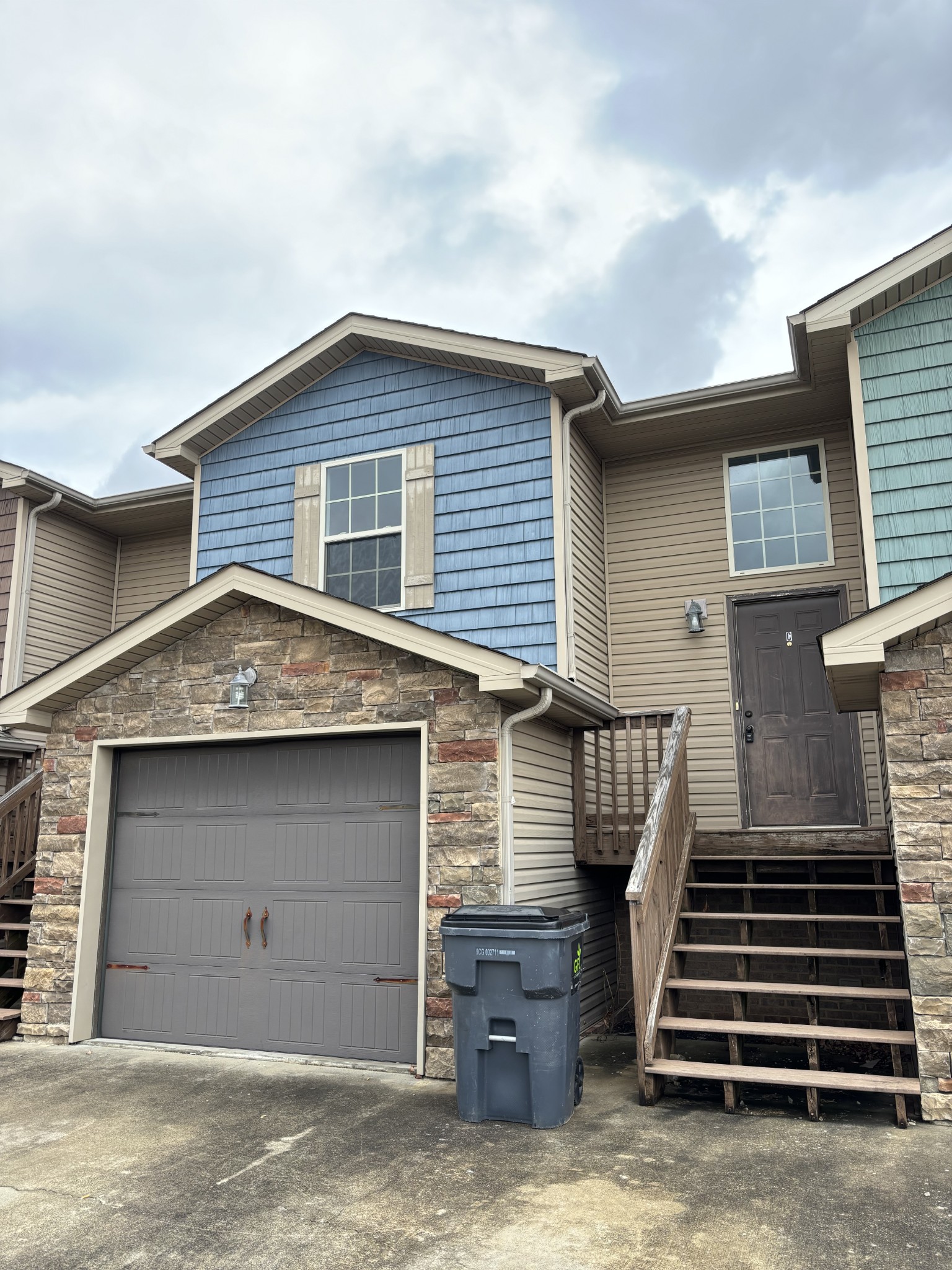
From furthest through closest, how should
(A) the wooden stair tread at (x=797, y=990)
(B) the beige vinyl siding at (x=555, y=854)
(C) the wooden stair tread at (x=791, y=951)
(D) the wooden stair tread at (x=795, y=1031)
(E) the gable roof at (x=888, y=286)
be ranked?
1. (E) the gable roof at (x=888, y=286)
2. (B) the beige vinyl siding at (x=555, y=854)
3. (C) the wooden stair tread at (x=791, y=951)
4. (A) the wooden stair tread at (x=797, y=990)
5. (D) the wooden stair tread at (x=795, y=1031)

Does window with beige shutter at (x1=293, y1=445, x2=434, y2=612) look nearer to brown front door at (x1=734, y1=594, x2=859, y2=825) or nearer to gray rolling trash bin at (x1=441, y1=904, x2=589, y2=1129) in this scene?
brown front door at (x1=734, y1=594, x2=859, y2=825)

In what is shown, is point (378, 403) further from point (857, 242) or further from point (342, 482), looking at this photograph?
point (857, 242)

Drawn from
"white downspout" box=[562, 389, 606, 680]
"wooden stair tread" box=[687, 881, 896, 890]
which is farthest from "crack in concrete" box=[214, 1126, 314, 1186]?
"white downspout" box=[562, 389, 606, 680]

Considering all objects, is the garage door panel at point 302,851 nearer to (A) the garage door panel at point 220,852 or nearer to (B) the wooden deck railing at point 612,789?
(A) the garage door panel at point 220,852

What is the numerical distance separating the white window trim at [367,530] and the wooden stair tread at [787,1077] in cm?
454

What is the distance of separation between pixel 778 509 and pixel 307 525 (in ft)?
14.5

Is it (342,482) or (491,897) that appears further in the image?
(342,482)

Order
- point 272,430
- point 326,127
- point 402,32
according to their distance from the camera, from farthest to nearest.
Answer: point 326,127
point 402,32
point 272,430

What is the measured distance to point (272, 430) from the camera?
357 inches

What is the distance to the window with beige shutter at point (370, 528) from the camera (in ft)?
26.9

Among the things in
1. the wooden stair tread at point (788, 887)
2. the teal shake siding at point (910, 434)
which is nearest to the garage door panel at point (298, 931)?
the wooden stair tread at point (788, 887)

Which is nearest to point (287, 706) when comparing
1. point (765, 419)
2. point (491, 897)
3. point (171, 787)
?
point (171, 787)

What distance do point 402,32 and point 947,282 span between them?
8222mm

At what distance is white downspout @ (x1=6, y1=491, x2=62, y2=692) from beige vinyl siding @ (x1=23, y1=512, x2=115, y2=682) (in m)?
0.05
